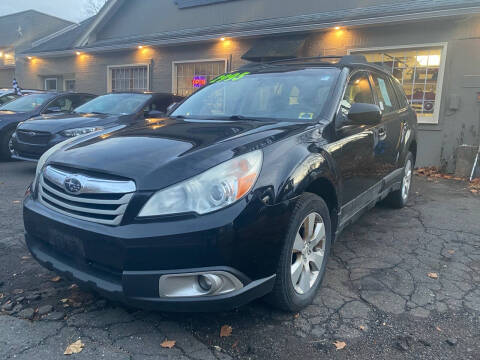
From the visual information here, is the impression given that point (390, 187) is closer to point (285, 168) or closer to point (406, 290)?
point (406, 290)

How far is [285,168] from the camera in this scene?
2.42 metres

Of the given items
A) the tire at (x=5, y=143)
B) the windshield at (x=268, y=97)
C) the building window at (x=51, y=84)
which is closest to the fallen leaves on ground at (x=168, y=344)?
the windshield at (x=268, y=97)

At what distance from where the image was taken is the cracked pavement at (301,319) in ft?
7.55

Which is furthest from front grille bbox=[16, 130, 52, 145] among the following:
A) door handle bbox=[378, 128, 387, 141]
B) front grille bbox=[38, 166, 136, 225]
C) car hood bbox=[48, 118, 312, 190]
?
door handle bbox=[378, 128, 387, 141]

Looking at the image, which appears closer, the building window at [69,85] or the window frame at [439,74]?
the window frame at [439,74]

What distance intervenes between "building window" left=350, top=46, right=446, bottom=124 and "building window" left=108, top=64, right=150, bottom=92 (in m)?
7.45

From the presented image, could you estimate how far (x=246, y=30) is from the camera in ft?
33.4

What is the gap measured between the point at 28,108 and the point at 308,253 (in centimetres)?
816

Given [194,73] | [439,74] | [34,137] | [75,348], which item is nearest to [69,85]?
[194,73]

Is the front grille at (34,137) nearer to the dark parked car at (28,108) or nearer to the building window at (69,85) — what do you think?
the dark parked car at (28,108)

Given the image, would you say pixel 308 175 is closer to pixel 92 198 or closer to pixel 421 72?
pixel 92 198

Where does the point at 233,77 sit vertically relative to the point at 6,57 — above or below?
below

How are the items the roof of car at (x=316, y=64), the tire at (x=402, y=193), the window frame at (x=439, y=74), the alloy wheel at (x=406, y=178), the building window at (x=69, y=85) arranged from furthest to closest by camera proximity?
the building window at (x=69, y=85) < the window frame at (x=439, y=74) < the alloy wheel at (x=406, y=178) < the tire at (x=402, y=193) < the roof of car at (x=316, y=64)

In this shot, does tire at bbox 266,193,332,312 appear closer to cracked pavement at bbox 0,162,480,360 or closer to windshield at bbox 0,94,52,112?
cracked pavement at bbox 0,162,480,360
